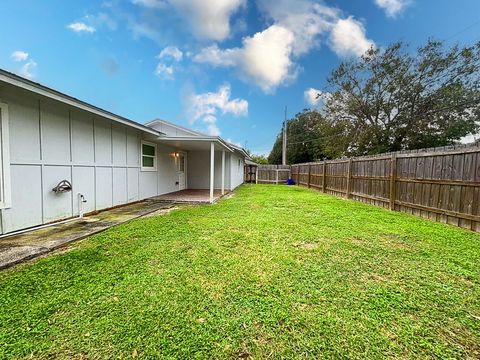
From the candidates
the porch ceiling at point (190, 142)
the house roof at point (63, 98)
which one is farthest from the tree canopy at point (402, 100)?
the house roof at point (63, 98)

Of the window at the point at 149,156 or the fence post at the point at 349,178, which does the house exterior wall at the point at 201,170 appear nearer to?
the window at the point at 149,156

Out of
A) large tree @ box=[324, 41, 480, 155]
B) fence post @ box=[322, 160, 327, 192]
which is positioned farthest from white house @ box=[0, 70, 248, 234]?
large tree @ box=[324, 41, 480, 155]

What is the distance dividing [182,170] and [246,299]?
36.8 feet

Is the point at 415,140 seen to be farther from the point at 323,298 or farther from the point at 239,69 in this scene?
the point at 323,298

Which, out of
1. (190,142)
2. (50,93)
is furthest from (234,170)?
(50,93)

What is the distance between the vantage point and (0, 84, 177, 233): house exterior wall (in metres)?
4.29

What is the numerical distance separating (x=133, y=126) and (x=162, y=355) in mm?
7039

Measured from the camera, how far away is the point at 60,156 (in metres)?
5.19

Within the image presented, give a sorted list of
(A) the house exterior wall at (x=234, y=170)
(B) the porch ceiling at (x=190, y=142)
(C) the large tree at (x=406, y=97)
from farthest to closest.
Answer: (C) the large tree at (x=406, y=97), (A) the house exterior wall at (x=234, y=170), (B) the porch ceiling at (x=190, y=142)

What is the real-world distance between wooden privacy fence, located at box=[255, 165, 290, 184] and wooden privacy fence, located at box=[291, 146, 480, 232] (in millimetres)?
10890

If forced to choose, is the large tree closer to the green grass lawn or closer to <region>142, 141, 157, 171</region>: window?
the green grass lawn

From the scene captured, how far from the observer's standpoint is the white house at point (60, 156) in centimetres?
414

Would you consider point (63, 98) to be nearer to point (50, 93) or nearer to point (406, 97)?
point (50, 93)

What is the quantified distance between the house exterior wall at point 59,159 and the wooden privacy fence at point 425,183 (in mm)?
8806
